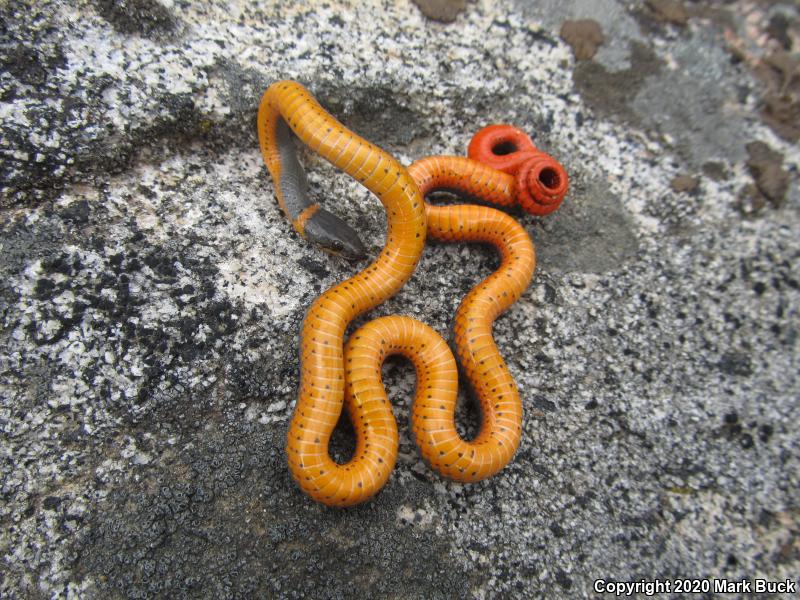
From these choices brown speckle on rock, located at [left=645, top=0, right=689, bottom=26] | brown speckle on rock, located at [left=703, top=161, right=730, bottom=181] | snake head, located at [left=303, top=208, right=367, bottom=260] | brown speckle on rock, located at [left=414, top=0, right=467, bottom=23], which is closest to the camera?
snake head, located at [left=303, top=208, right=367, bottom=260]

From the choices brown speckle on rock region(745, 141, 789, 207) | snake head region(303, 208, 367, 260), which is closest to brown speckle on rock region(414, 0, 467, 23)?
snake head region(303, 208, 367, 260)

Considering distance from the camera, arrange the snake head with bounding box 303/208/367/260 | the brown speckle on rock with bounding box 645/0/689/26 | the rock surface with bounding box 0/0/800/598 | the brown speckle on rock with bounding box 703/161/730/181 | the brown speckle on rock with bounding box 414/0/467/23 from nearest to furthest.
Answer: the rock surface with bounding box 0/0/800/598
the snake head with bounding box 303/208/367/260
the brown speckle on rock with bounding box 414/0/467/23
the brown speckle on rock with bounding box 703/161/730/181
the brown speckle on rock with bounding box 645/0/689/26

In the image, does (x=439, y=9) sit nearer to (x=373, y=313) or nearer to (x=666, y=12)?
(x=666, y=12)

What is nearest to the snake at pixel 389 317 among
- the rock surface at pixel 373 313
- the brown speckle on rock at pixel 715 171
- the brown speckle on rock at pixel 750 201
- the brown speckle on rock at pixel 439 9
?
the rock surface at pixel 373 313

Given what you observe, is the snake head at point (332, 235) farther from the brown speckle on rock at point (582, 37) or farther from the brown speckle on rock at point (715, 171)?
the brown speckle on rock at point (715, 171)

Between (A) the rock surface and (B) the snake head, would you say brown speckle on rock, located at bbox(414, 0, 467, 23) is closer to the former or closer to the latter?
(A) the rock surface

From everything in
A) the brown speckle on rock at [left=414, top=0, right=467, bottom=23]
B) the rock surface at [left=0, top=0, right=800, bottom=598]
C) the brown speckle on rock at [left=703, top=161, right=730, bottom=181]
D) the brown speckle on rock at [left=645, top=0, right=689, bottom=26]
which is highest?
the brown speckle on rock at [left=645, top=0, right=689, bottom=26]

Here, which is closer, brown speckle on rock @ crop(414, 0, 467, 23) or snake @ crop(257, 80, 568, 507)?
snake @ crop(257, 80, 568, 507)
